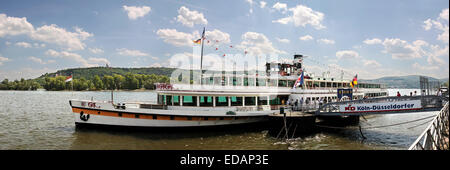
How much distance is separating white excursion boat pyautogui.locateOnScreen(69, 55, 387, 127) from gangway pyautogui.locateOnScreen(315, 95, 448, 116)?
2149 mm

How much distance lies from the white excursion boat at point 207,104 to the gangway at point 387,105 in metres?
2.15

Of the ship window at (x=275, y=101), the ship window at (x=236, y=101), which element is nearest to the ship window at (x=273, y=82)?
the ship window at (x=275, y=101)

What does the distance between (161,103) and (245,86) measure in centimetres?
641

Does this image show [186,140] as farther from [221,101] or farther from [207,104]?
[221,101]

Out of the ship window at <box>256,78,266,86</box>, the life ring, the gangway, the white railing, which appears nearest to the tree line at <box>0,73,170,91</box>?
the life ring

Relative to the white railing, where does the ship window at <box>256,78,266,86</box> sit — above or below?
above

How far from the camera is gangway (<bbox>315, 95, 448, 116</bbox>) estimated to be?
1265cm

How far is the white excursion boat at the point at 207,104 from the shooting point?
14938 millimetres

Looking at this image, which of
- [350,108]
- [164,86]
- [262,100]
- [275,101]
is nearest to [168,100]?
[164,86]

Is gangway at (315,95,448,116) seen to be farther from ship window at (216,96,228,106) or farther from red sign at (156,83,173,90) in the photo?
→ red sign at (156,83,173,90)
